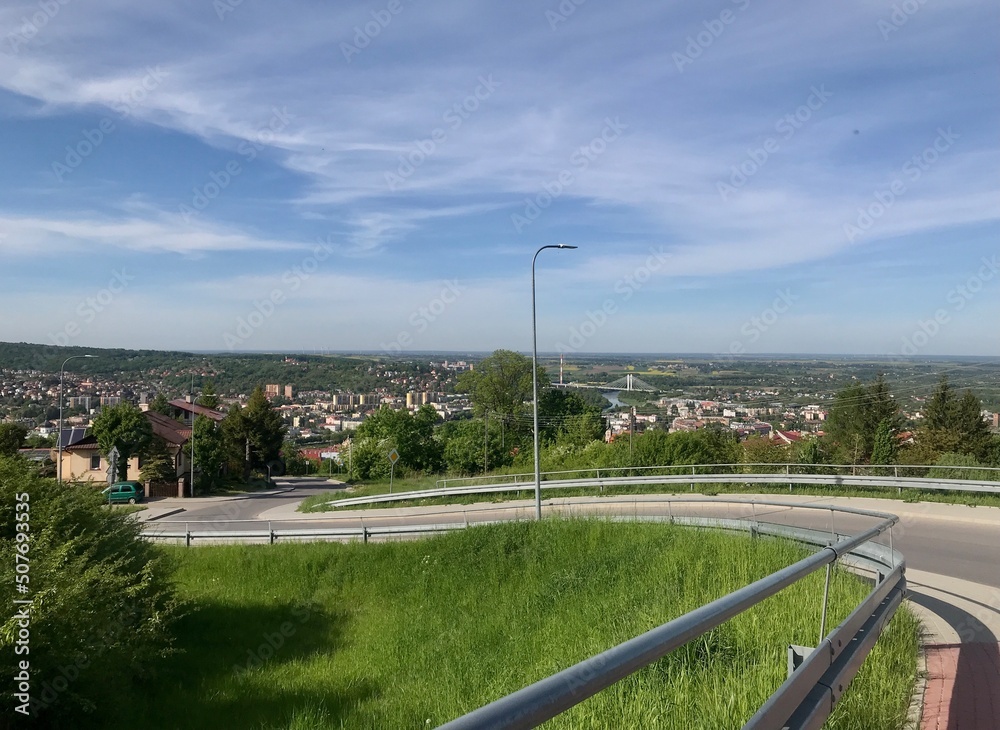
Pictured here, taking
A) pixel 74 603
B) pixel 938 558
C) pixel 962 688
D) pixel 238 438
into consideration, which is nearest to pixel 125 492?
pixel 238 438

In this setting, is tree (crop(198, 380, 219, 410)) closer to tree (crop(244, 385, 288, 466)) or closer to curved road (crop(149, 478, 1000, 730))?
tree (crop(244, 385, 288, 466))

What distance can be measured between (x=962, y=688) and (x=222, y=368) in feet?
249

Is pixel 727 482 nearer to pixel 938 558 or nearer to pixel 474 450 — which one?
pixel 938 558

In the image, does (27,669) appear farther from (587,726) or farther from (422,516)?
(422,516)

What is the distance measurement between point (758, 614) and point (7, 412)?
40115 millimetres

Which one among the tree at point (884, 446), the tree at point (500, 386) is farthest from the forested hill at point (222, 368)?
the tree at point (884, 446)

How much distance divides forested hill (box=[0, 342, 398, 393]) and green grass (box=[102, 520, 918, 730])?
32.5 m

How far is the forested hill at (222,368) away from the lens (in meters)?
48.2

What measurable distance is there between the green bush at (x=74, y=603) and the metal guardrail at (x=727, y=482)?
20.2 meters

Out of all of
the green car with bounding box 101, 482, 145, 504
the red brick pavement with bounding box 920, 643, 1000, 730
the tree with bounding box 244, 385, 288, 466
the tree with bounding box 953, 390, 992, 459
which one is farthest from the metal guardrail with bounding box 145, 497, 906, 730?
the tree with bounding box 244, 385, 288, 466

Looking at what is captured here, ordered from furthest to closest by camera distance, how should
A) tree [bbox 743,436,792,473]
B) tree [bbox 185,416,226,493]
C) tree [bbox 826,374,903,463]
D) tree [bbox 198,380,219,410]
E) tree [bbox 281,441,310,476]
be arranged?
tree [bbox 281,441,310,476] < tree [bbox 198,380,219,410] < tree [bbox 185,416,226,493] < tree [bbox 826,374,903,463] < tree [bbox 743,436,792,473]

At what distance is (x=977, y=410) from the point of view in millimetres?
45156

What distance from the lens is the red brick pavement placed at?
14.6 feet

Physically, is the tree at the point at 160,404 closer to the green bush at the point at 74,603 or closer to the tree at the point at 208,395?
the tree at the point at 208,395
